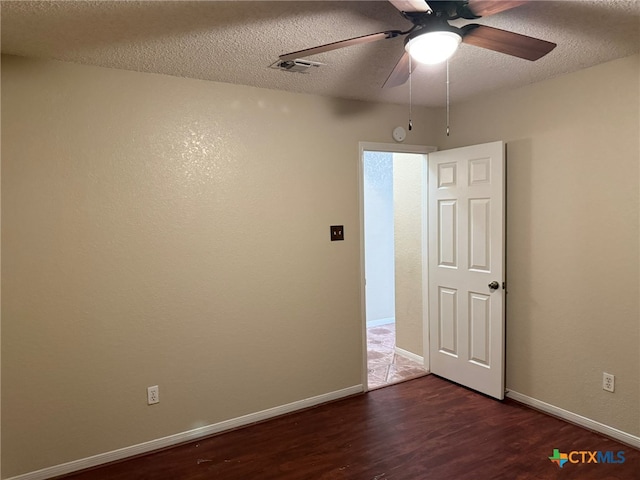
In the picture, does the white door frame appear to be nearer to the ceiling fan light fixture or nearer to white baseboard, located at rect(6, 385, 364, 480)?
white baseboard, located at rect(6, 385, 364, 480)

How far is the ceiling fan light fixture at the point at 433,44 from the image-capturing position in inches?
65.3

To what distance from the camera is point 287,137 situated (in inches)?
125

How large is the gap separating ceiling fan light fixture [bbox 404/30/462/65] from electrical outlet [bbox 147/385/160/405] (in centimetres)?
246

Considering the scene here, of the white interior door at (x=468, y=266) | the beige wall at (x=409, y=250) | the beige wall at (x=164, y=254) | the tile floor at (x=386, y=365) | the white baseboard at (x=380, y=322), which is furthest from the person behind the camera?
the white baseboard at (x=380, y=322)

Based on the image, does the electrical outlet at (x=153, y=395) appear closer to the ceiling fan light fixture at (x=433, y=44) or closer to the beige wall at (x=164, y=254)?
the beige wall at (x=164, y=254)

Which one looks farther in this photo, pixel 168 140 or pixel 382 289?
pixel 382 289

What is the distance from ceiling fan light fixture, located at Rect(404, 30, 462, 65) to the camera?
1.66 m

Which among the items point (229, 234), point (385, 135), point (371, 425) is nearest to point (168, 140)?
point (229, 234)

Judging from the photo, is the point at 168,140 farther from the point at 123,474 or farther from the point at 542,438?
the point at 542,438

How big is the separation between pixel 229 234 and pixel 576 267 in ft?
7.79

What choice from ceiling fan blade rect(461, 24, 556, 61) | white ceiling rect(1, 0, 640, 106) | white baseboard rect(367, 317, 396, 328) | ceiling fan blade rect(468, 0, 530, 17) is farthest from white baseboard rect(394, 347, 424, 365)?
ceiling fan blade rect(468, 0, 530, 17)

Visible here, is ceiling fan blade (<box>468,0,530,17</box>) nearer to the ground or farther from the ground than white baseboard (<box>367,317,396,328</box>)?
farther from the ground

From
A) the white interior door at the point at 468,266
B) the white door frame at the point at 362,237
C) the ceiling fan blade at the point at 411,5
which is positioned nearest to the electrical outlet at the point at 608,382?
the white interior door at the point at 468,266

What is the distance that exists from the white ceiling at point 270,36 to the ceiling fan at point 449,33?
0.81 ft
